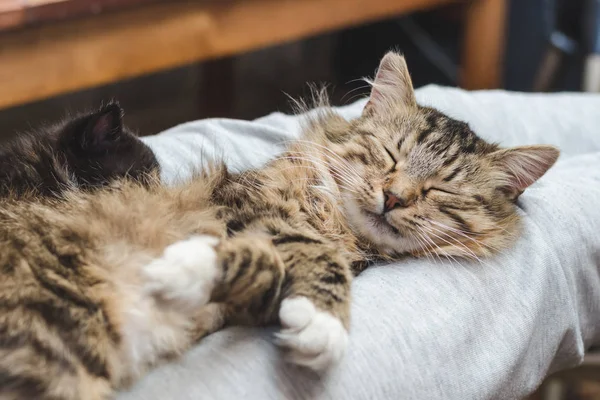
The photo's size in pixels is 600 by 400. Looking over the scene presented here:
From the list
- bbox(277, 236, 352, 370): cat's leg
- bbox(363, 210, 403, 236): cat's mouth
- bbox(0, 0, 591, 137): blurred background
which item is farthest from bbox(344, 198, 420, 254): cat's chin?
bbox(0, 0, 591, 137): blurred background

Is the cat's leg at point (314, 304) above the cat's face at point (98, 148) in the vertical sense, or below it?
below

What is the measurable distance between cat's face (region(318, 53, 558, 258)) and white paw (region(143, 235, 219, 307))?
1.34ft

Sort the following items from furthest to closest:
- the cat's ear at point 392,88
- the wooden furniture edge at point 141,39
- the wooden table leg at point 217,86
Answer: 1. the wooden table leg at point 217,86
2. the wooden furniture edge at point 141,39
3. the cat's ear at point 392,88

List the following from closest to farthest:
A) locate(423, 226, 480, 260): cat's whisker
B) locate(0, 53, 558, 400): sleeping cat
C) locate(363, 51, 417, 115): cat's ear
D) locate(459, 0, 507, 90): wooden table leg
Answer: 1. locate(0, 53, 558, 400): sleeping cat
2. locate(423, 226, 480, 260): cat's whisker
3. locate(363, 51, 417, 115): cat's ear
4. locate(459, 0, 507, 90): wooden table leg

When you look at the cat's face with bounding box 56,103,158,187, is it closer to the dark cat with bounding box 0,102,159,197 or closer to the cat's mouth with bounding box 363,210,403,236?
the dark cat with bounding box 0,102,159,197

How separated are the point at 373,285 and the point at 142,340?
1.29 feet

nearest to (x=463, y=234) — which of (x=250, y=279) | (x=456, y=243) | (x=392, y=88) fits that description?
(x=456, y=243)

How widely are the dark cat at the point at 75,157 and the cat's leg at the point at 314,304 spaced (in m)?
0.41

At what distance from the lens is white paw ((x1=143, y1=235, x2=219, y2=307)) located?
85cm

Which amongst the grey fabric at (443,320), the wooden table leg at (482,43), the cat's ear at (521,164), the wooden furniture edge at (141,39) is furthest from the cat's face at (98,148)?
the wooden table leg at (482,43)

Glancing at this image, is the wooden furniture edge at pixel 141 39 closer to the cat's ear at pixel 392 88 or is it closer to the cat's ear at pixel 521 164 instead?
the cat's ear at pixel 392 88

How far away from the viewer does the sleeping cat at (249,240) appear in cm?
84

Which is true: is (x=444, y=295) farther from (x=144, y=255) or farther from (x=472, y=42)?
(x=472, y=42)

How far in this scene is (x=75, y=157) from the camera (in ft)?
4.04
